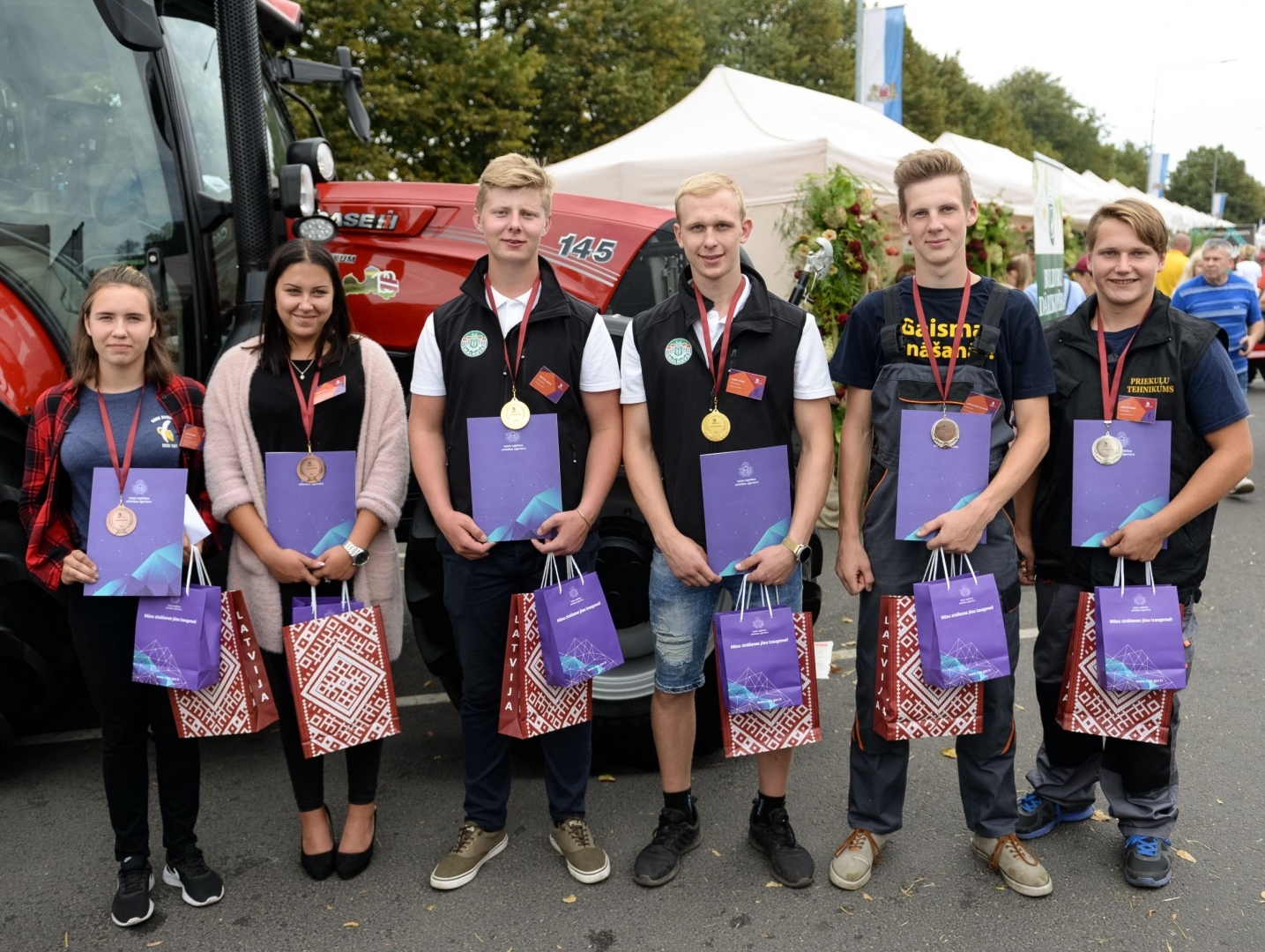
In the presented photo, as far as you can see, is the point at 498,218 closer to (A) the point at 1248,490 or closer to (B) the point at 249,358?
(B) the point at 249,358

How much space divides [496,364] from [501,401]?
0.10 m

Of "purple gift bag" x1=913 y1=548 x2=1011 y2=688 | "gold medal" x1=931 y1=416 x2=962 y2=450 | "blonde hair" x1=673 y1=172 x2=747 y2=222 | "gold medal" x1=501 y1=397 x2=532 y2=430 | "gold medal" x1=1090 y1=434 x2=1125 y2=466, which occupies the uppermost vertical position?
"blonde hair" x1=673 y1=172 x2=747 y2=222

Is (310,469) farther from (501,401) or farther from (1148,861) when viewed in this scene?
(1148,861)

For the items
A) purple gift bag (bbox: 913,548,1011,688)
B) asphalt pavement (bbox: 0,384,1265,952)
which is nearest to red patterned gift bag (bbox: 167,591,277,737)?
asphalt pavement (bbox: 0,384,1265,952)

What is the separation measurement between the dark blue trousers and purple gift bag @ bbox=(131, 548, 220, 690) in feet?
1.97

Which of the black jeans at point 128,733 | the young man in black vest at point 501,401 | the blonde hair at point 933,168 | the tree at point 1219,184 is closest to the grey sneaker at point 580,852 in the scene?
the young man in black vest at point 501,401

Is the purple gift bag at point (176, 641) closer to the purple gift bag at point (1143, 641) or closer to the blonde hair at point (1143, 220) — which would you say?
the purple gift bag at point (1143, 641)

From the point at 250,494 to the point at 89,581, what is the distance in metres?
0.42

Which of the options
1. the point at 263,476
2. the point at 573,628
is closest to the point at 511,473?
the point at 573,628

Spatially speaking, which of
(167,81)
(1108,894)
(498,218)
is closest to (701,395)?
(498,218)

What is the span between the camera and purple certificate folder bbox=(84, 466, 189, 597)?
7.91ft

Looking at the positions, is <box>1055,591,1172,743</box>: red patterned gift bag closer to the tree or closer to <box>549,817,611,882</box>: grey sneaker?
<box>549,817,611,882</box>: grey sneaker

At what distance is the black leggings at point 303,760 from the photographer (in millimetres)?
2660

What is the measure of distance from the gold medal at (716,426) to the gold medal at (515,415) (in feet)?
1.48
